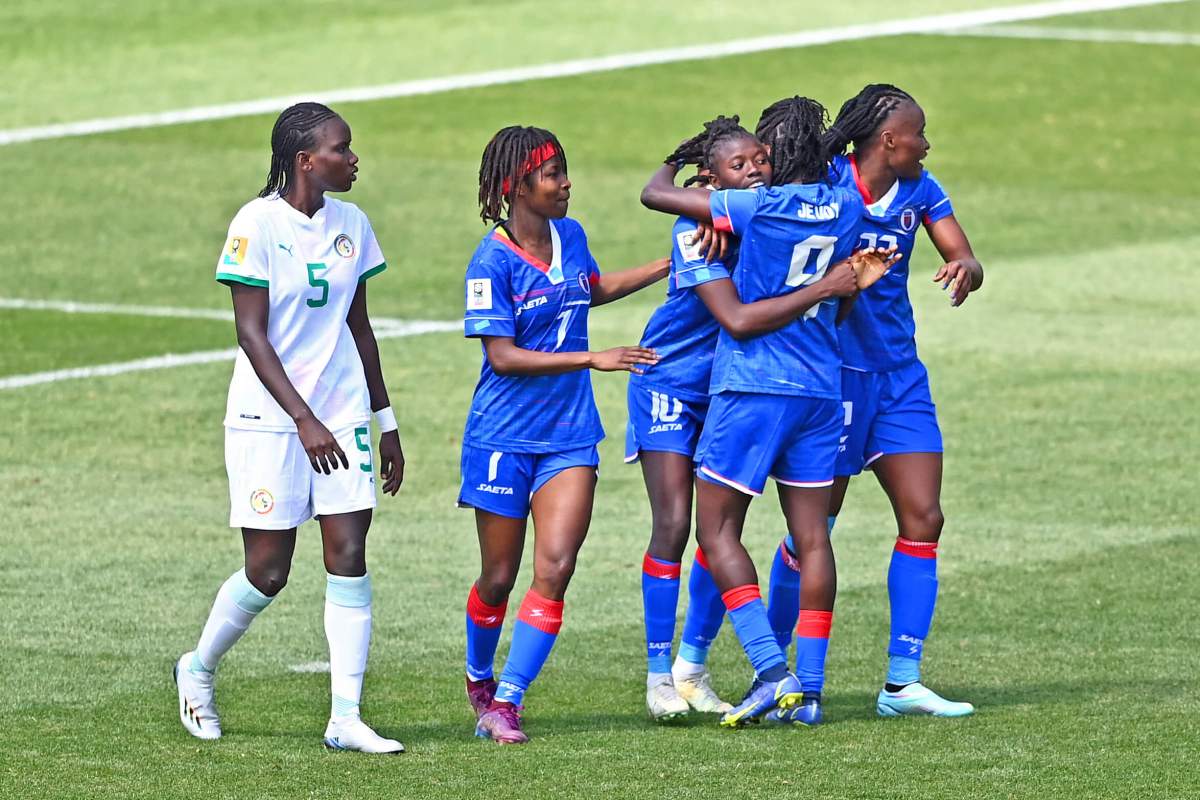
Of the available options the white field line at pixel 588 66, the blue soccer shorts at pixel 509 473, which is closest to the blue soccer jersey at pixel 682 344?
the blue soccer shorts at pixel 509 473

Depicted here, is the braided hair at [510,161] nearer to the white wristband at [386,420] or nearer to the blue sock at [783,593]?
the white wristband at [386,420]

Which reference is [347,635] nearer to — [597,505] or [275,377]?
[275,377]

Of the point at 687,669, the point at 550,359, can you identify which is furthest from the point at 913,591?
the point at 550,359

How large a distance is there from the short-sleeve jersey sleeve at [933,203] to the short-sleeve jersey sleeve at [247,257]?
2376 mm

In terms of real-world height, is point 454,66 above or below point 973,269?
above

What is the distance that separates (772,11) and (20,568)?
2328cm

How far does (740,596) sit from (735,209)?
1.26m

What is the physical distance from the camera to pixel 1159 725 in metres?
7.52

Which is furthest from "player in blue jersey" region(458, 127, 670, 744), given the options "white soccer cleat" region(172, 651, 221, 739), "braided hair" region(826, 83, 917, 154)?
"braided hair" region(826, 83, 917, 154)

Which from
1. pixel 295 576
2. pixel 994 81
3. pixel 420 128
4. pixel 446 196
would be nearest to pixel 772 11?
pixel 994 81

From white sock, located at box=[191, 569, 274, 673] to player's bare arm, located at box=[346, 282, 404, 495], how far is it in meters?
0.56

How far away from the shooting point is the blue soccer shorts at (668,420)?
25.8 ft

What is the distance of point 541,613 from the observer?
749 cm

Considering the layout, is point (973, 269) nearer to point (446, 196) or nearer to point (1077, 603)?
point (1077, 603)
